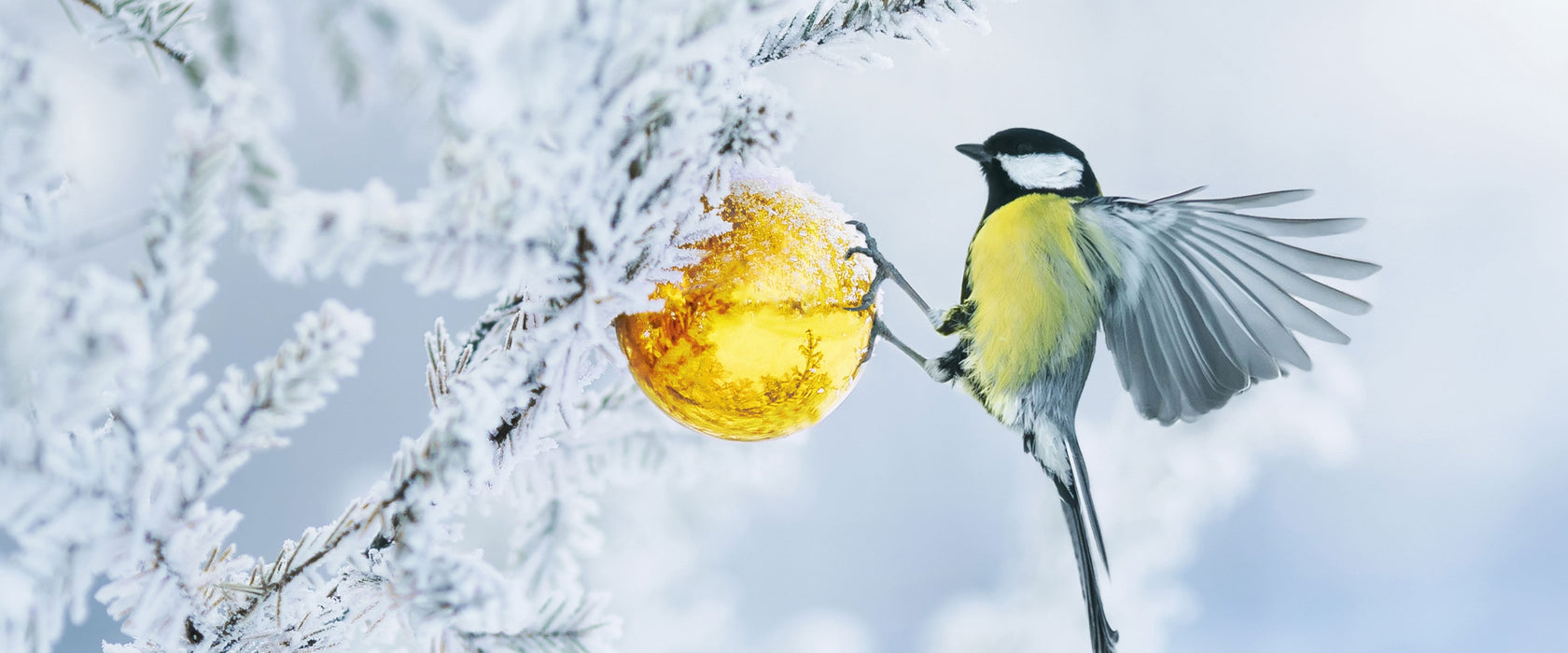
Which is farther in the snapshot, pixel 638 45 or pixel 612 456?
pixel 612 456

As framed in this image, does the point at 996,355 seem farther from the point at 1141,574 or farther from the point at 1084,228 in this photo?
the point at 1141,574

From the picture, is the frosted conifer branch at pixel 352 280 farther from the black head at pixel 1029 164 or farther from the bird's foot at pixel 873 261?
the black head at pixel 1029 164

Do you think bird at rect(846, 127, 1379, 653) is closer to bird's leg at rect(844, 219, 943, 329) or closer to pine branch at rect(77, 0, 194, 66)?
bird's leg at rect(844, 219, 943, 329)

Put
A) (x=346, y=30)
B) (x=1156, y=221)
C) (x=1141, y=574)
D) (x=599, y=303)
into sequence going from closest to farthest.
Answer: (x=346, y=30), (x=599, y=303), (x=1156, y=221), (x=1141, y=574)

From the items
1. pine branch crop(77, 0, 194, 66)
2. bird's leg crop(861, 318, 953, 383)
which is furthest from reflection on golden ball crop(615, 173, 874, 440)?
pine branch crop(77, 0, 194, 66)

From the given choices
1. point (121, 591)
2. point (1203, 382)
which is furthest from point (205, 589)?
point (1203, 382)

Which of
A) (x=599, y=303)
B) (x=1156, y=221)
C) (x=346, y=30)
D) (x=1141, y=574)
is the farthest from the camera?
(x=1141, y=574)

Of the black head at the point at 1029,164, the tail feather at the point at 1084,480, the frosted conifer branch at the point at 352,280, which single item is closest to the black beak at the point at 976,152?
the black head at the point at 1029,164
